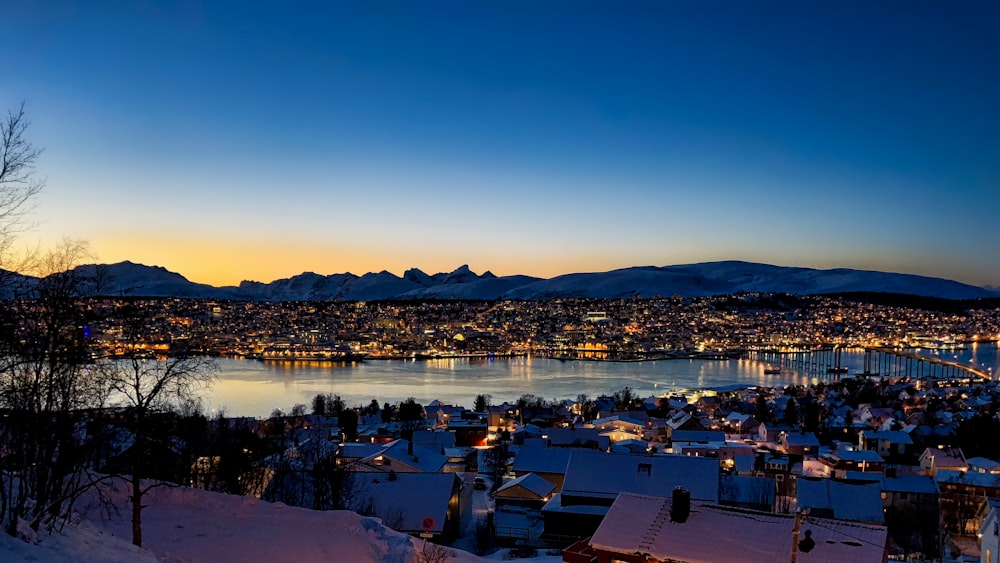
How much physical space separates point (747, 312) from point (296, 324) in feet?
186

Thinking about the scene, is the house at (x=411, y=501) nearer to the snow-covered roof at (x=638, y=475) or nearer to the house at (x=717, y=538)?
the snow-covered roof at (x=638, y=475)

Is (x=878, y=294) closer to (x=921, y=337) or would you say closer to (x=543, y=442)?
(x=921, y=337)

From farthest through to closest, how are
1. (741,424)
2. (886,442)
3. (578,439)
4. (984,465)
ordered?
(741,424)
(886,442)
(578,439)
(984,465)

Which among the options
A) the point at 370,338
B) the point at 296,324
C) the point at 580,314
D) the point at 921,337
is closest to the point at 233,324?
the point at 296,324

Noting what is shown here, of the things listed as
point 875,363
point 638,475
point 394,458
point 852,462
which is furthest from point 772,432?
point 875,363

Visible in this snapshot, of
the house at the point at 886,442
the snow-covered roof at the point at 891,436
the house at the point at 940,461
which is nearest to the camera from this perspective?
the house at the point at 940,461

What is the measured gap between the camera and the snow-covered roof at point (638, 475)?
9656mm

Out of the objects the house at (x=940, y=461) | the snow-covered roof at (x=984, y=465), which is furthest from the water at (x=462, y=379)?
the snow-covered roof at (x=984, y=465)

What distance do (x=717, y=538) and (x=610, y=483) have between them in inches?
180

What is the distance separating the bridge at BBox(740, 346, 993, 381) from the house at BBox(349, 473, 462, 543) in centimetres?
3977

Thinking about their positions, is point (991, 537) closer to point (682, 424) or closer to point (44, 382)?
point (44, 382)

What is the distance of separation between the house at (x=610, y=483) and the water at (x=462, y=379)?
54.9 feet

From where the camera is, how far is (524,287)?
148375 millimetres

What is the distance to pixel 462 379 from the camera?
39.8 meters
